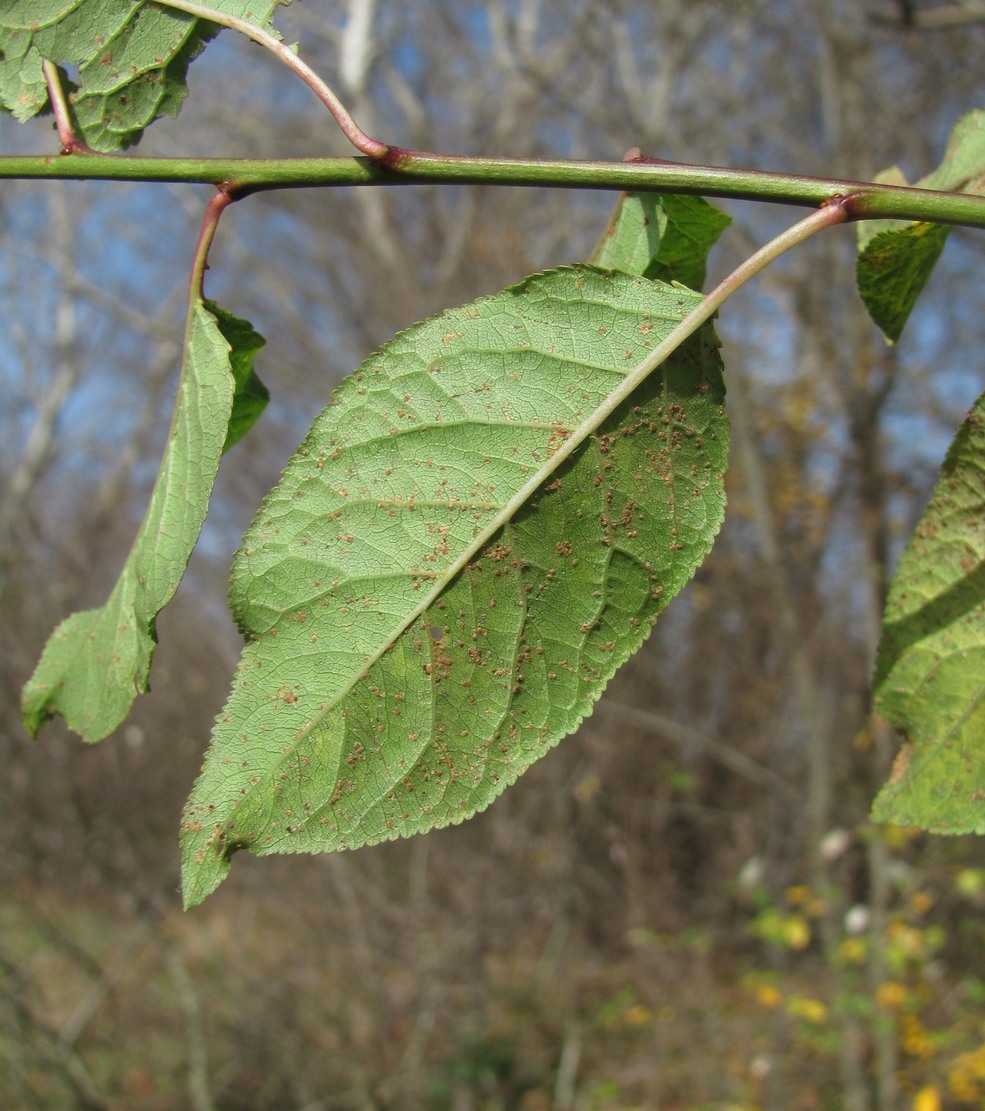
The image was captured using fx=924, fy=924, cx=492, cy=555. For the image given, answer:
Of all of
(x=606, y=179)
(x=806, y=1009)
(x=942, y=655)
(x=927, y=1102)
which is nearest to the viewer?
(x=606, y=179)

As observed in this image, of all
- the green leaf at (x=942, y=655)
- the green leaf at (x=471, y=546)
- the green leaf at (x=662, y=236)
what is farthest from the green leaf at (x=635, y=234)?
the green leaf at (x=942, y=655)

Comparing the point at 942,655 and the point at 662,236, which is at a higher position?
the point at 662,236

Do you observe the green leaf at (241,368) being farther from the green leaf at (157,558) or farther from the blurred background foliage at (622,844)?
the blurred background foliage at (622,844)

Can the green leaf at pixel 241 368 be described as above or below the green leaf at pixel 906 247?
below

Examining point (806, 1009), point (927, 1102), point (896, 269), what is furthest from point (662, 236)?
point (806, 1009)

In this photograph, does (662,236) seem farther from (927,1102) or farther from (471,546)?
(927,1102)

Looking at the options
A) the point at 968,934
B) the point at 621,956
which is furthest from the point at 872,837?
the point at 621,956

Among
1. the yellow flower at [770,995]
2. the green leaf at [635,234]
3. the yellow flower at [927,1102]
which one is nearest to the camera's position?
the green leaf at [635,234]
